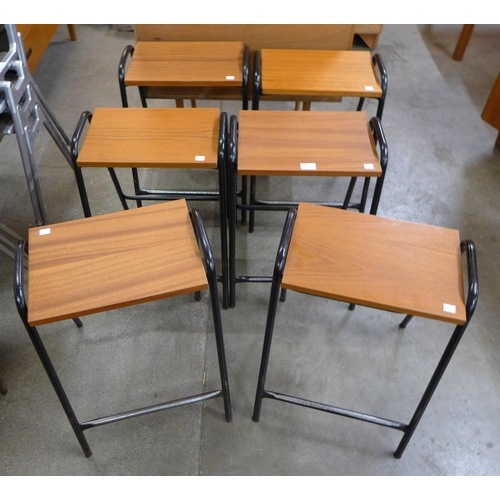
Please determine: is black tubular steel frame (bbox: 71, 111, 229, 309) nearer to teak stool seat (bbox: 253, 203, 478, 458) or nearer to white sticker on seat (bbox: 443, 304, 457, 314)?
teak stool seat (bbox: 253, 203, 478, 458)

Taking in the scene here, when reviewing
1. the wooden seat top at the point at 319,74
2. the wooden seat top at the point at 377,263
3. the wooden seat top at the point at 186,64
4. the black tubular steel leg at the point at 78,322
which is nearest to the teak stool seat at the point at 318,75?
the wooden seat top at the point at 319,74

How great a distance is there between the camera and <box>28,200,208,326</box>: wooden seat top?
1060mm

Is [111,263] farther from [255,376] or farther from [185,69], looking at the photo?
[185,69]

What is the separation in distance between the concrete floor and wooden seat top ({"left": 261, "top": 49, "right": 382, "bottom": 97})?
0.64 metres

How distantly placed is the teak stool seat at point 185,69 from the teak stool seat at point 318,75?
10 centimetres

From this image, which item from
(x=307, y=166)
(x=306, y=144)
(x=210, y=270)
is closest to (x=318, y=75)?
(x=306, y=144)

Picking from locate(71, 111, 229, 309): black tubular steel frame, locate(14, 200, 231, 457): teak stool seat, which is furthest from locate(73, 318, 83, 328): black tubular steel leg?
locate(14, 200, 231, 457): teak stool seat

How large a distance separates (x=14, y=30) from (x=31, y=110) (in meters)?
0.31

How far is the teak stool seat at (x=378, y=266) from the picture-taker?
42.5 inches

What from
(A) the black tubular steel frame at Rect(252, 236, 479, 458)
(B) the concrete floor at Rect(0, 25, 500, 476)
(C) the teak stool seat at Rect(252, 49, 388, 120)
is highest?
(C) the teak stool seat at Rect(252, 49, 388, 120)

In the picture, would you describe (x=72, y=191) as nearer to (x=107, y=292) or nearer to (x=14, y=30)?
(x=14, y=30)

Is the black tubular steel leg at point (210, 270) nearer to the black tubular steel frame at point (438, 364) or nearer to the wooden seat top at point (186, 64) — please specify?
the black tubular steel frame at point (438, 364)

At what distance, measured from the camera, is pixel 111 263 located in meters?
1.14

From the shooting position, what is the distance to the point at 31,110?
6.26ft
